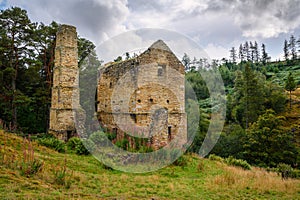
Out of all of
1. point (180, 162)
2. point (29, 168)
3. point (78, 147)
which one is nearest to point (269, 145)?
point (180, 162)

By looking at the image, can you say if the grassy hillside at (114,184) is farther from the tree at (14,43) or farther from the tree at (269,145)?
the tree at (269,145)

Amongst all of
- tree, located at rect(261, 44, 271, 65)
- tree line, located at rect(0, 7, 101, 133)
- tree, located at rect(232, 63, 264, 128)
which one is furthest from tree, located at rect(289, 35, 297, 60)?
tree line, located at rect(0, 7, 101, 133)

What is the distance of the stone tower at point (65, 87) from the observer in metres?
16.0

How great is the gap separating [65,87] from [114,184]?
10483mm

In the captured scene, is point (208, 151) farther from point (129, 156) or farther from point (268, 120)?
point (129, 156)

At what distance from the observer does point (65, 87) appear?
53.9 feet

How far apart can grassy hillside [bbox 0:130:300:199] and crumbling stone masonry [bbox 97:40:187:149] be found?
4.81 metres

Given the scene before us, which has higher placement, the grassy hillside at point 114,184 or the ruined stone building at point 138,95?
the ruined stone building at point 138,95

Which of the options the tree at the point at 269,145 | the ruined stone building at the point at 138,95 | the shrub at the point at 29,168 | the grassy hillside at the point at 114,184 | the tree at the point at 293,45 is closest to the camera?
the grassy hillside at the point at 114,184

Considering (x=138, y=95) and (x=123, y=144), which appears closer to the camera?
(x=123, y=144)

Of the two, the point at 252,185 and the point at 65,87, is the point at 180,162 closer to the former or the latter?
the point at 252,185

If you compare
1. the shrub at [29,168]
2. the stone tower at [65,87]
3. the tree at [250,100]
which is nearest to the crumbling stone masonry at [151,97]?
the stone tower at [65,87]

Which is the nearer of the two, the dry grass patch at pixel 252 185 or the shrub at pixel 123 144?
the dry grass patch at pixel 252 185

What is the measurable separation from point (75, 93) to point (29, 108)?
7.88 m
